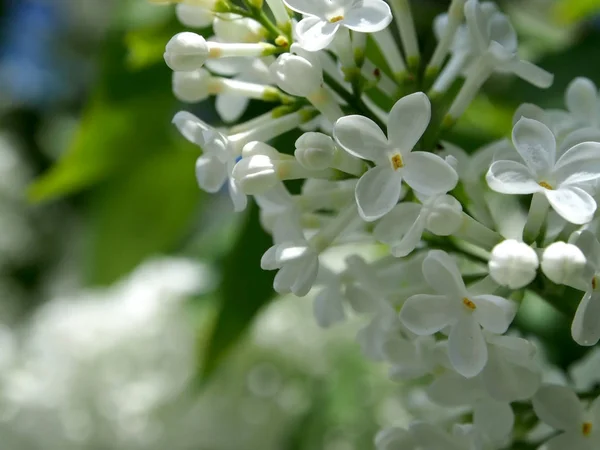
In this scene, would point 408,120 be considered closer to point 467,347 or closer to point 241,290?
point 467,347

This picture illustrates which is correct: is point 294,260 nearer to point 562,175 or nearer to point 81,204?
point 562,175

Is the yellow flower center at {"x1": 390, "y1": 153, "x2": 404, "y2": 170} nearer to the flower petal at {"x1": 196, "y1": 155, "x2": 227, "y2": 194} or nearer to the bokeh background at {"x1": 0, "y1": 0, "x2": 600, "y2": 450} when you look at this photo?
the flower petal at {"x1": 196, "y1": 155, "x2": 227, "y2": 194}

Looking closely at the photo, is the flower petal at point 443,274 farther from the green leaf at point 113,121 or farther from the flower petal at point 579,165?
the green leaf at point 113,121

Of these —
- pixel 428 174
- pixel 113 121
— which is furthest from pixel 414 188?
pixel 113 121

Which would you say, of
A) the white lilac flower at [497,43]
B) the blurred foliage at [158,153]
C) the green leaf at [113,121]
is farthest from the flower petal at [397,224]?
the green leaf at [113,121]

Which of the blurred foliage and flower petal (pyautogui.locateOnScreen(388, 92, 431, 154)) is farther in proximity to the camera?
the blurred foliage

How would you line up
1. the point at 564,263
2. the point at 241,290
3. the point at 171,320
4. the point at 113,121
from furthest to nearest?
the point at 171,320, the point at 113,121, the point at 241,290, the point at 564,263

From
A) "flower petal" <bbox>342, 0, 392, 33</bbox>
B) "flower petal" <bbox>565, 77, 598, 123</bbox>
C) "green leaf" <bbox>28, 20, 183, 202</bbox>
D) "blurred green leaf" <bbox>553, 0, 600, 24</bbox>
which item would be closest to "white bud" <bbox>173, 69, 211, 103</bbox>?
"flower petal" <bbox>342, 0, 392, 33</bbox>

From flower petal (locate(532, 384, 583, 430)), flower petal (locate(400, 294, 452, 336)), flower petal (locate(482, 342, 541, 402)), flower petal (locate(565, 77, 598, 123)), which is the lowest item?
flower petal (locate(532, 384, 583, 430))
